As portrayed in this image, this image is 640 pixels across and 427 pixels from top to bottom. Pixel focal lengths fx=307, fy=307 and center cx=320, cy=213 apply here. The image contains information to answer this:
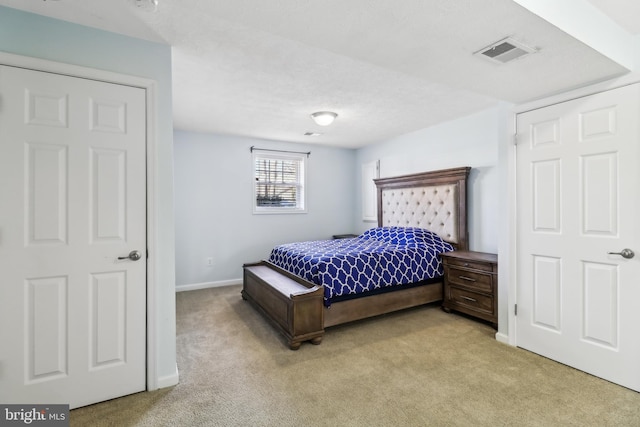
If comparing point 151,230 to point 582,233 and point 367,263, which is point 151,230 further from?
point 582,233

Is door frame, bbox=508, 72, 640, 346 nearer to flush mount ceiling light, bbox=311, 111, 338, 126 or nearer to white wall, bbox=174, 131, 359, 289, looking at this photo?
flush mount ceiling light, bbox=311, 111, 338, 126

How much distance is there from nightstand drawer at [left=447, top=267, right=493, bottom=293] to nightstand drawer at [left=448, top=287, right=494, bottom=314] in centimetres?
8

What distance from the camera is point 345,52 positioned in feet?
5.99

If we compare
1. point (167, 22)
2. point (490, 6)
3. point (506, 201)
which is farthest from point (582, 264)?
point (167, 22)

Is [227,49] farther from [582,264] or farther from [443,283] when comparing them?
[443,283]

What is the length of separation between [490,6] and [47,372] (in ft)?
9.99

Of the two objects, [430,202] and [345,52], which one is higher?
[345,52]

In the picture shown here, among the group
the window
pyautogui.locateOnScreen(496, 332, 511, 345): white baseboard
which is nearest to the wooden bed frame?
pyautogui.locateOnScreen(496, 332, 511, 345): white baseboard

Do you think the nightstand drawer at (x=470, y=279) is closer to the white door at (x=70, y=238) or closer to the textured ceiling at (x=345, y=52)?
the textured ceiling at (x=345, y=52)

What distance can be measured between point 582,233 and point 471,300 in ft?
4.42

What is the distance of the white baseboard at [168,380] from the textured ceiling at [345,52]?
7.38 ft

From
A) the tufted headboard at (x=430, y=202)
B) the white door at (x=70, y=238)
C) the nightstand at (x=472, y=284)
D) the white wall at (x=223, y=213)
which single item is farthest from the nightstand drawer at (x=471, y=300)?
the white door at (x=70, y=238)

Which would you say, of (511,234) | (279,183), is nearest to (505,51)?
(511,234)

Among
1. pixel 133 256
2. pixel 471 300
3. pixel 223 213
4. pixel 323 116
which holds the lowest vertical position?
pixel 471 300
